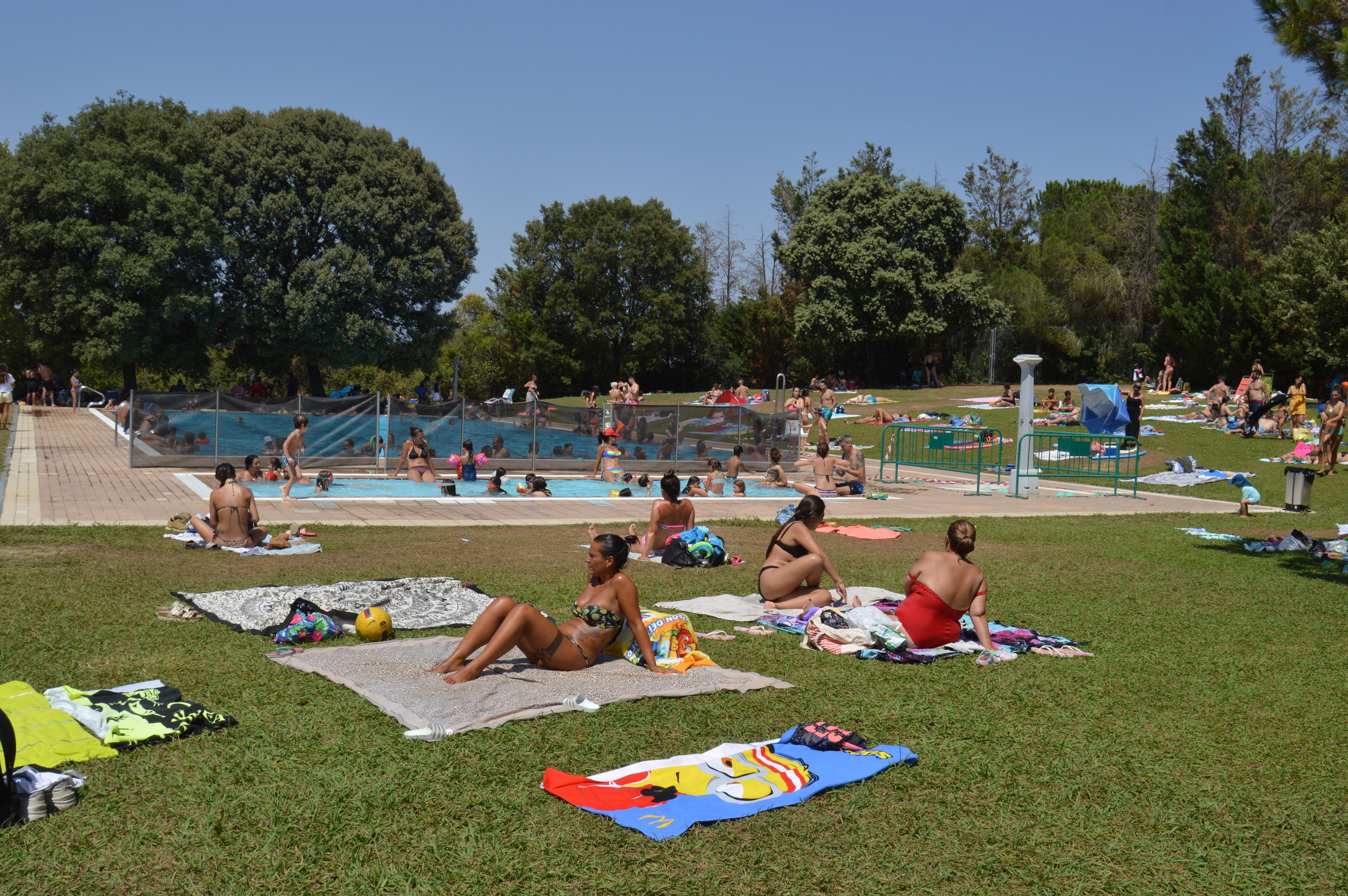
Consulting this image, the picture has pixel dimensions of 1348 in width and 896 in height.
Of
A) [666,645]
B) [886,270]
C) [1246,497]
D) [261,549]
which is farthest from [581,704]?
[886,270]

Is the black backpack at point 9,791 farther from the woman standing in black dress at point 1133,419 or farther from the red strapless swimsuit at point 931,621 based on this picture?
the woman standing in black dress at point 1133,419

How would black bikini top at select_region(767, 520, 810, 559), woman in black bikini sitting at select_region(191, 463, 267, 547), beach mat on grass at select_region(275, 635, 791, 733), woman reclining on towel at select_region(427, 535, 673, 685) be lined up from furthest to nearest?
woman in black bikini sitting at select_region(191, 463, 267, 547) < black bikini top at select_region(767, 520, 810, 559) < woman reclining on towel at select_region(427, 535, 673, 685) < beach mat on grass at select_region(275, 635, 791, 733)

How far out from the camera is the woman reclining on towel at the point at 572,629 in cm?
593

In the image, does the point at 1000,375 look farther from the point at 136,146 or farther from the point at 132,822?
the point at 132,822

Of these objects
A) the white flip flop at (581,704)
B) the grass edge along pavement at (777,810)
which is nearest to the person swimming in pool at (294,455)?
the grass edge along pavement at (777,810)

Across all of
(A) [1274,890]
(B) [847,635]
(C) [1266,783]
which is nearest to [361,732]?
(B) [847,635]

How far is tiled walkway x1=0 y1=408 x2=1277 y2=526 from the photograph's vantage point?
541 inches

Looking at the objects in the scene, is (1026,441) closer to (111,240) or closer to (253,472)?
(253,472)

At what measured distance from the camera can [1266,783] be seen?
15.2 ft

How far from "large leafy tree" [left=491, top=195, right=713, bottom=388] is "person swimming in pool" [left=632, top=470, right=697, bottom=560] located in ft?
149

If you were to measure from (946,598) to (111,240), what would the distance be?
38579mm

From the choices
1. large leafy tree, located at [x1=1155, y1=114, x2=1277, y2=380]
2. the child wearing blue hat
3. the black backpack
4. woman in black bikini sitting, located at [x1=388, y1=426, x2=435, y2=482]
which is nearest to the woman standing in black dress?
the child wearing blue hat

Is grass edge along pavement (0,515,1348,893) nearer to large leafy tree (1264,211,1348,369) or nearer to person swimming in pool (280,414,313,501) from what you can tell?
person swimming in pool (280,414,313,501)

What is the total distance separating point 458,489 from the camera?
19594mm
